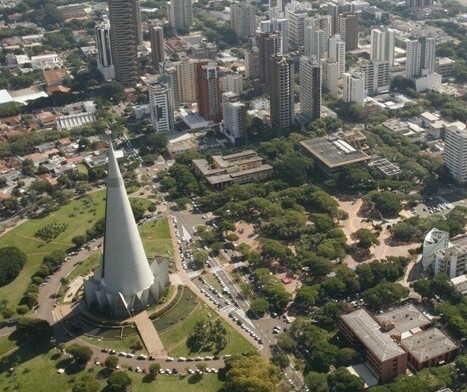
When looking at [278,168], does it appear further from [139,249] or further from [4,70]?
[4,70]

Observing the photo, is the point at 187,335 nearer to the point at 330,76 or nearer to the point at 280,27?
the point at 330,76

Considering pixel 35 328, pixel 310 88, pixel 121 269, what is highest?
pixel 310 88

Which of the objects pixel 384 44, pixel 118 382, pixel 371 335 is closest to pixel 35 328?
pixel 118 382

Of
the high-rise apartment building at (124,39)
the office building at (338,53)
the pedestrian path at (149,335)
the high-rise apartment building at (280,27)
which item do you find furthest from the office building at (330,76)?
the pedestrian path at (149,335)

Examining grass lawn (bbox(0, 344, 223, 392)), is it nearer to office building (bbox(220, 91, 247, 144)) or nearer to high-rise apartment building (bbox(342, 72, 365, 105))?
office building (bbox(220, 91, 247, 144))

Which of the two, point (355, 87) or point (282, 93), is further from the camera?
point (355, 87)

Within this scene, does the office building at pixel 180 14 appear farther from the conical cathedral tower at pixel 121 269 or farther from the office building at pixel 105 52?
the conical cathedral tower at pixel 121 269

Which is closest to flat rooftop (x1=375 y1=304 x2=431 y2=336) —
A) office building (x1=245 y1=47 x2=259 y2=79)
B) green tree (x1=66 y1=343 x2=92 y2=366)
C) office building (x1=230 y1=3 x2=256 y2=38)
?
green tree (x1=66 y1=343 x2=92 y2=366)
